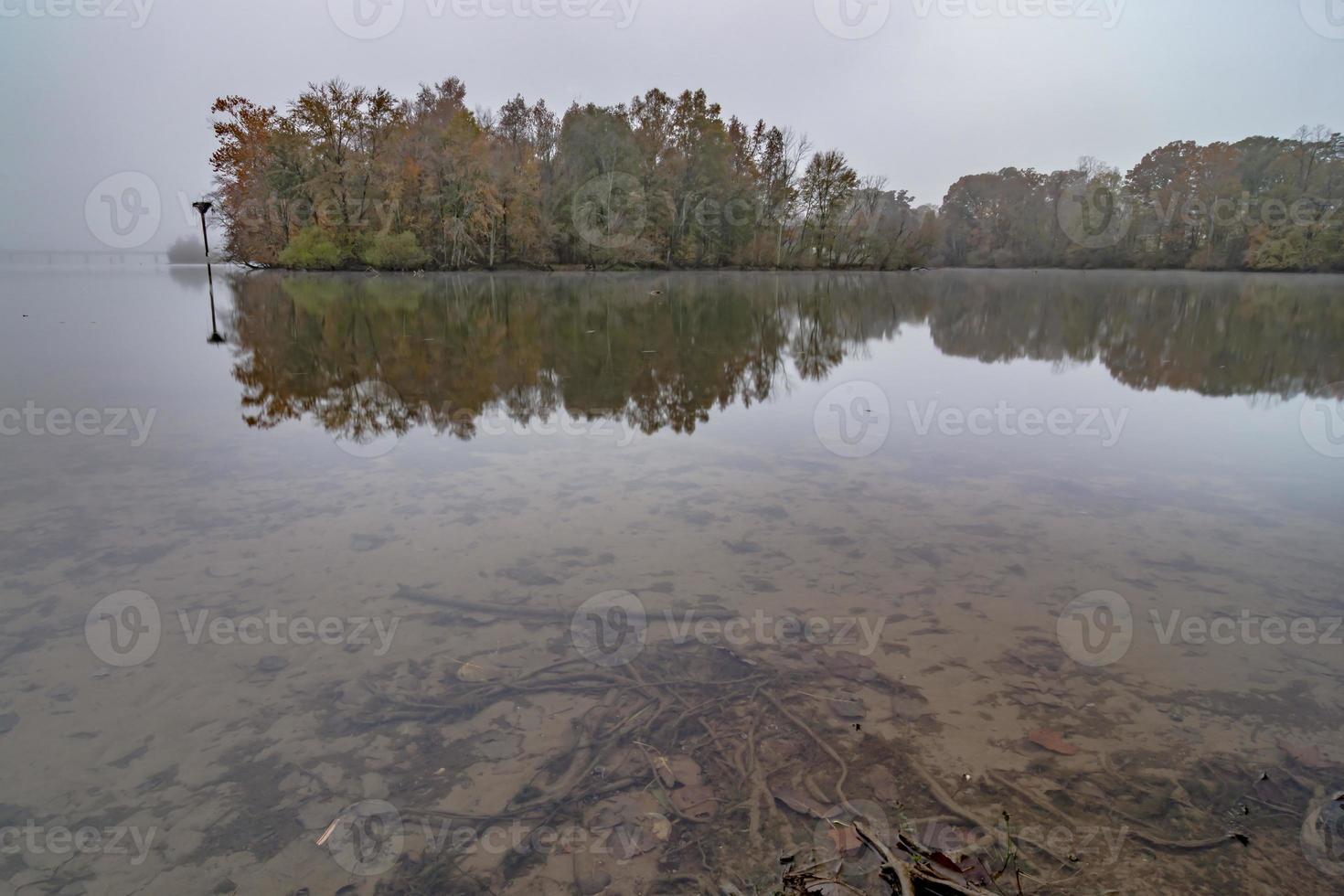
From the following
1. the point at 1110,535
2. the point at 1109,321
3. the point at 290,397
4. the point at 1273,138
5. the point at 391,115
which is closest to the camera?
the point at 1110,535

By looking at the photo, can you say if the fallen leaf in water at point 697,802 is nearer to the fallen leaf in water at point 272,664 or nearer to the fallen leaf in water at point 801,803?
the fallen leaf in water at point 801,803

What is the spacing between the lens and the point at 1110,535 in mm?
4316

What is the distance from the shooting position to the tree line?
4047 cm

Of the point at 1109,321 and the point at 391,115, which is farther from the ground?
the point at 391,115

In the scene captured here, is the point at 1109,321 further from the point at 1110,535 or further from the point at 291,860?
Result: the point at 291,860

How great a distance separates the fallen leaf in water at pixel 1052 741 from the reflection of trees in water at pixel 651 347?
15.3ft

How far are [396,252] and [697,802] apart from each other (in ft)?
144

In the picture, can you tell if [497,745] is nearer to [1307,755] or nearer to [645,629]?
[645,629]

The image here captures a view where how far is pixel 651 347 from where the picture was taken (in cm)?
1211

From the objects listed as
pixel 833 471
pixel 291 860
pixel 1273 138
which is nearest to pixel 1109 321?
pixel 833 471

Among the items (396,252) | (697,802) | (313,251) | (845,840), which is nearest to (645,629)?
(697,802)

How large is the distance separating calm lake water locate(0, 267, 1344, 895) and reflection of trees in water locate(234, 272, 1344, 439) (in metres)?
0.32

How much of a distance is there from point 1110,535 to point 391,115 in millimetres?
47471

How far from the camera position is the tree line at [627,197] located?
40.5 metres
